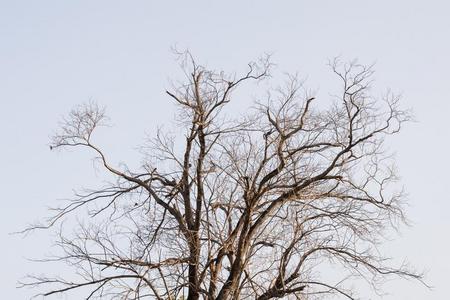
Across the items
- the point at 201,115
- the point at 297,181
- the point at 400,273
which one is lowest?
the point at 400,273

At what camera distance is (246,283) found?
15.1 m

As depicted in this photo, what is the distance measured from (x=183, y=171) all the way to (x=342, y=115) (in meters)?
2.86

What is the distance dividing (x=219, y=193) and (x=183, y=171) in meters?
0.82

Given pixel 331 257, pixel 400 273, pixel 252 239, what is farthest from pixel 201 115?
pixel 400 273

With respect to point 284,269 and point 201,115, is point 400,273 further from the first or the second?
point 201,115

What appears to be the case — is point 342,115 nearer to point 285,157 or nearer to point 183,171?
point 285,157

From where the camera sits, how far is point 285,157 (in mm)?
15289

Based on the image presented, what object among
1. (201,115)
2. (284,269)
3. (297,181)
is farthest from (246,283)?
(201,115)

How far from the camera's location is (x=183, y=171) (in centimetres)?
1591

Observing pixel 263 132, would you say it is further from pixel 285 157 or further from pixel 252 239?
pixel 252 239

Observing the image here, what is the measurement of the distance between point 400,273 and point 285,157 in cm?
269

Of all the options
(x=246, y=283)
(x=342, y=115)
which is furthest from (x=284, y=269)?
(x=342, y=115)

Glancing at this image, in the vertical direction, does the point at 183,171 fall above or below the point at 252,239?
above

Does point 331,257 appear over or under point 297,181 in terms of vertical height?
under
